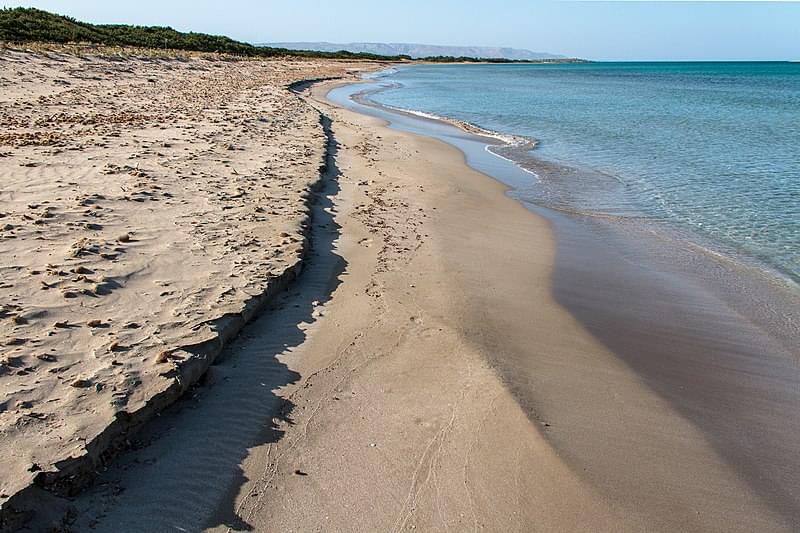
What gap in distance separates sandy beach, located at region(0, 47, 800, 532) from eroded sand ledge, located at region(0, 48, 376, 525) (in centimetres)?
3

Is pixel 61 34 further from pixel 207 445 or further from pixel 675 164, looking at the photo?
→ pixel 207 445

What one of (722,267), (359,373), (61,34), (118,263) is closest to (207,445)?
(359,373)

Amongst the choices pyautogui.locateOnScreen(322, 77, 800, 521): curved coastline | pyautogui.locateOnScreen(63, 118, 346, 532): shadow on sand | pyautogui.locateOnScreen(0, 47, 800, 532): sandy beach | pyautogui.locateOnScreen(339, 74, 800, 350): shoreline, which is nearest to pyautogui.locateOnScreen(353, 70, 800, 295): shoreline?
pyautogui.locateOnScreen(339, 74, 800, 350): shoreline

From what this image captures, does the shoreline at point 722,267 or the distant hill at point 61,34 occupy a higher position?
the distant hill at point 61,34

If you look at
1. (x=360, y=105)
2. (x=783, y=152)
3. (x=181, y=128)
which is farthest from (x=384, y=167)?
(x=360, y=105)

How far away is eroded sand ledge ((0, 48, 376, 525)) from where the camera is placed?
391cm

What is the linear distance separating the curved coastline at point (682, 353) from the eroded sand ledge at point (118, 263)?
9.01 ft

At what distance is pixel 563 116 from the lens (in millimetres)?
28781

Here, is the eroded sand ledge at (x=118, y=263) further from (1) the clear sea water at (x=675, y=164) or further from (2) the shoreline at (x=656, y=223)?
(1) the clear sea water at (x=675, y=164)

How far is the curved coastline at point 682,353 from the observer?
448 cm

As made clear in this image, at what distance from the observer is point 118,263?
20.4ft

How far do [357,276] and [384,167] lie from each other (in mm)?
6998

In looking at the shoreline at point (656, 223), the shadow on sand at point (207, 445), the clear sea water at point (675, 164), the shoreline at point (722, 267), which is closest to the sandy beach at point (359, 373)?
the shadow on sand at point (207, 445)

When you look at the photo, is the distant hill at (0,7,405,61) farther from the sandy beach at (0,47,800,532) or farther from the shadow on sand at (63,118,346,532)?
the shadow on sand at (63,118,346,532)
